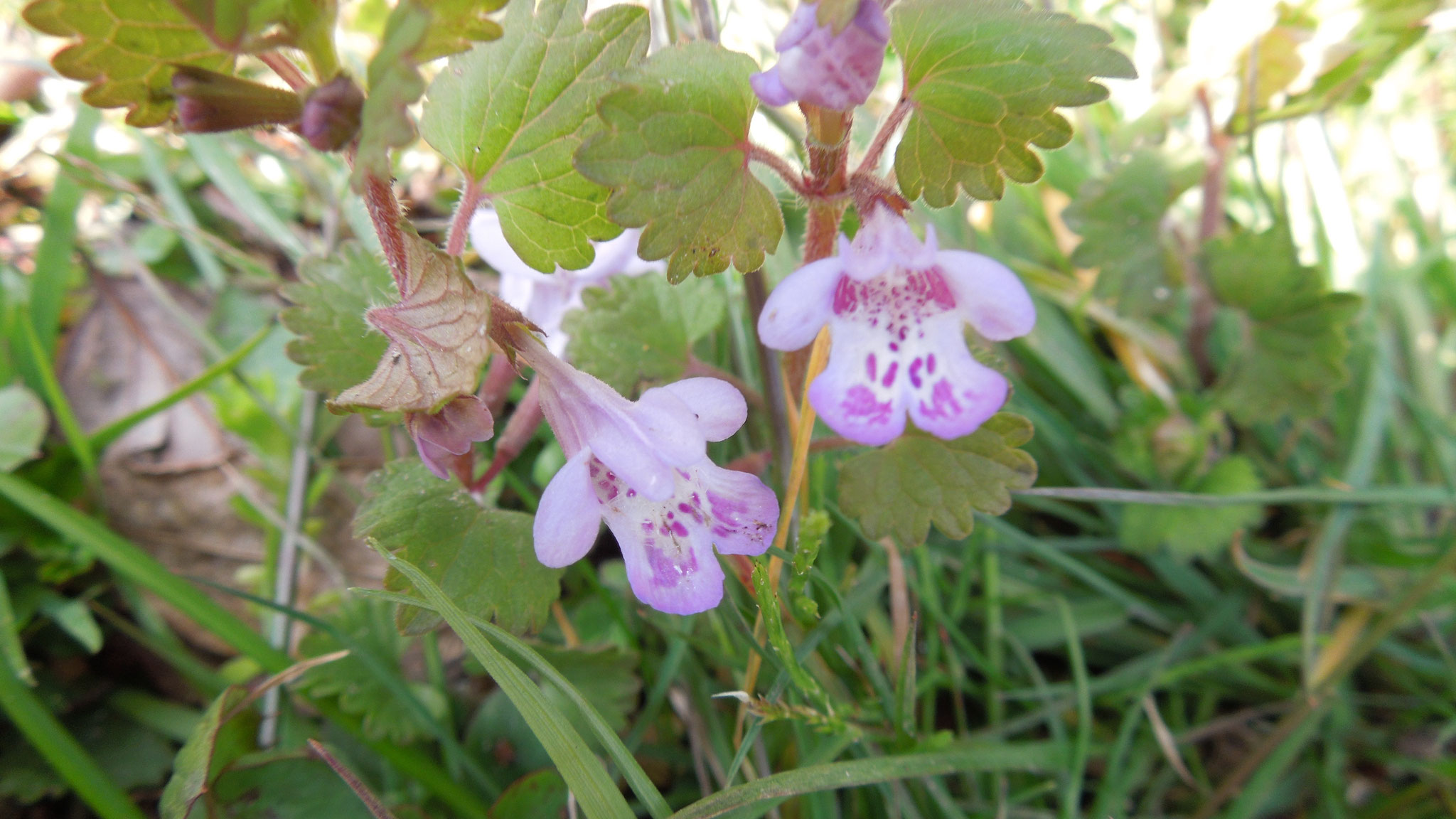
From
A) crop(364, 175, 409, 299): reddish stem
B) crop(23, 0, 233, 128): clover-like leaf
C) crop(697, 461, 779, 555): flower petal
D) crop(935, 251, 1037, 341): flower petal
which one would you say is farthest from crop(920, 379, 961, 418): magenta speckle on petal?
crop(23, 0, 233, 128): clover-like leaf

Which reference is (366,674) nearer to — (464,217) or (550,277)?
(550,277)

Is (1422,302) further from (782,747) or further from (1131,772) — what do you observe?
(782,747)

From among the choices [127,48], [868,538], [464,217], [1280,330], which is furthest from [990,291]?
[1280,330]

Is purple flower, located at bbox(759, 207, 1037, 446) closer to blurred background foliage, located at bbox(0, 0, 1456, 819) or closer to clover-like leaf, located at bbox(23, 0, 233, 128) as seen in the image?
blurred background foliage, located at bbox(0, 0, 1456, 819)

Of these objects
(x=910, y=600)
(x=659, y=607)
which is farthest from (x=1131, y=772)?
Result: (x=659, y=607)

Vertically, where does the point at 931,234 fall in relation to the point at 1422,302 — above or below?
above

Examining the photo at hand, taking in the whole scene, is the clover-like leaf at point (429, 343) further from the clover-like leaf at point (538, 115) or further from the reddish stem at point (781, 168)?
the reddish stem at point (781, 168)

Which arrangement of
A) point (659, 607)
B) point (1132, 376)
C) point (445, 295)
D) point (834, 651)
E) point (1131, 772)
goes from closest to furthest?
1. point (445, 295)
2. point (659, 607)
3. point (834, 651)
4. point (1131, 772)
5. point (1132, 376)
